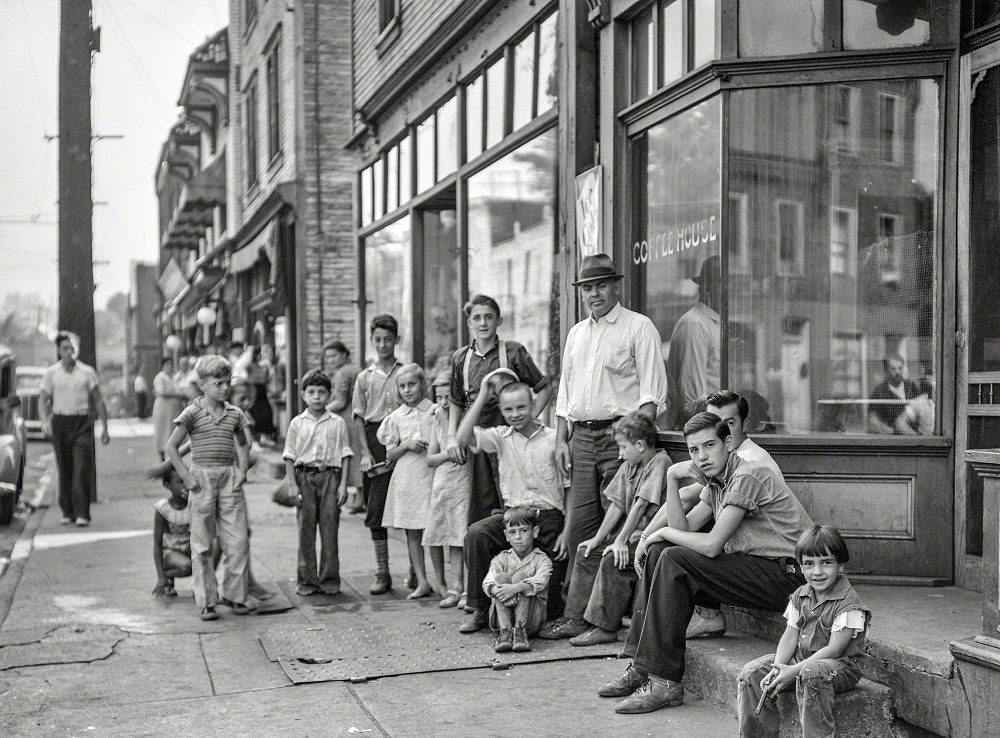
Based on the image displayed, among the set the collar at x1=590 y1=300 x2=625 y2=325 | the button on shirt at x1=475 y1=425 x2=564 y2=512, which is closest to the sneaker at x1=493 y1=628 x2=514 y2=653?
the button on shirt at x1=475 y1=425 x2=564 y2=512

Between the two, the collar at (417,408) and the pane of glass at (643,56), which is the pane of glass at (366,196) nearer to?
the collar at (417,408)

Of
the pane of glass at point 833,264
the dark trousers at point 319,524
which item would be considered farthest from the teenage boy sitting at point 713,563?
the dark trousers at point 319,524

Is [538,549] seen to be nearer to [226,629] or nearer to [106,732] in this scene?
[226,629]

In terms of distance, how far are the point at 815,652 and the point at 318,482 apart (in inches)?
173

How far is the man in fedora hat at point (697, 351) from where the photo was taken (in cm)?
677

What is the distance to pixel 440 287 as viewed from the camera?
41.2 ft

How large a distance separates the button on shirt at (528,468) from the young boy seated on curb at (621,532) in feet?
1.90

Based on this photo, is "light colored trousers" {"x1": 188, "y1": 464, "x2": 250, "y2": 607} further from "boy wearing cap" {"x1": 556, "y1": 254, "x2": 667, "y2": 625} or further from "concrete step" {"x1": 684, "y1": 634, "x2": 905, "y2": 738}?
"concrete step" {"x1": 684, "y1": 634, "x2": 905, "y2": 738}

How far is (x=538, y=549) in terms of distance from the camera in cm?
650

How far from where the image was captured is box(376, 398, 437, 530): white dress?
781 centimetres

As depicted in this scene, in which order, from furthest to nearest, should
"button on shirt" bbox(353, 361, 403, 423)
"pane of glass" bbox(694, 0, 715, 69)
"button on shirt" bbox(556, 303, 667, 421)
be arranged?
"button on shirt" bbox(353, 361, 403, 423)
"pane of glass" bbox(694, 0, 715, 69)
"button on shirt" bbox(556, 303, 667, 421)

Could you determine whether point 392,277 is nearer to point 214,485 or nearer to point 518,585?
point 214,485

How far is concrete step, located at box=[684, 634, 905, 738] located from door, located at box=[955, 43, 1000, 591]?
1.39 meters

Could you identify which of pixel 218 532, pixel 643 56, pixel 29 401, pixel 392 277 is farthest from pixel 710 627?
pixel 29 401
